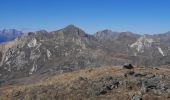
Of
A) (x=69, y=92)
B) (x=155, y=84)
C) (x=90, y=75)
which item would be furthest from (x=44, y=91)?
(x=155, y=84)

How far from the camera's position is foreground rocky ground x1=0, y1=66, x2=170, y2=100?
157ft

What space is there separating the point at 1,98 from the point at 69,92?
12793 mm

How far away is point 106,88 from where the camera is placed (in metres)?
51.4

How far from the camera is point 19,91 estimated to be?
57.9 m

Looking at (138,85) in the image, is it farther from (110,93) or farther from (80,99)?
(80,99)

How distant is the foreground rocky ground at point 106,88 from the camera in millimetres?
47781

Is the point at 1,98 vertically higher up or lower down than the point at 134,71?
lower down

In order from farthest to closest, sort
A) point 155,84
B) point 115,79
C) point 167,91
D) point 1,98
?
point 1,98 → point 115,79 → point 155,84 → point 167,91

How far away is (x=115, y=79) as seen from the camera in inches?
2149

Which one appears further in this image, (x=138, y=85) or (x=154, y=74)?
(x=154, y=74)

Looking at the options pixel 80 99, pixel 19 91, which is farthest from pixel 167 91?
pixel 19 91

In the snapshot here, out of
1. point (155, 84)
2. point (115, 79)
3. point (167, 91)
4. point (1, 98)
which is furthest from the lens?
point (1, 98)

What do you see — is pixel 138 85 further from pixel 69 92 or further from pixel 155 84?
pixel 69 92

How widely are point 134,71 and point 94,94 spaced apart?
11.7m
